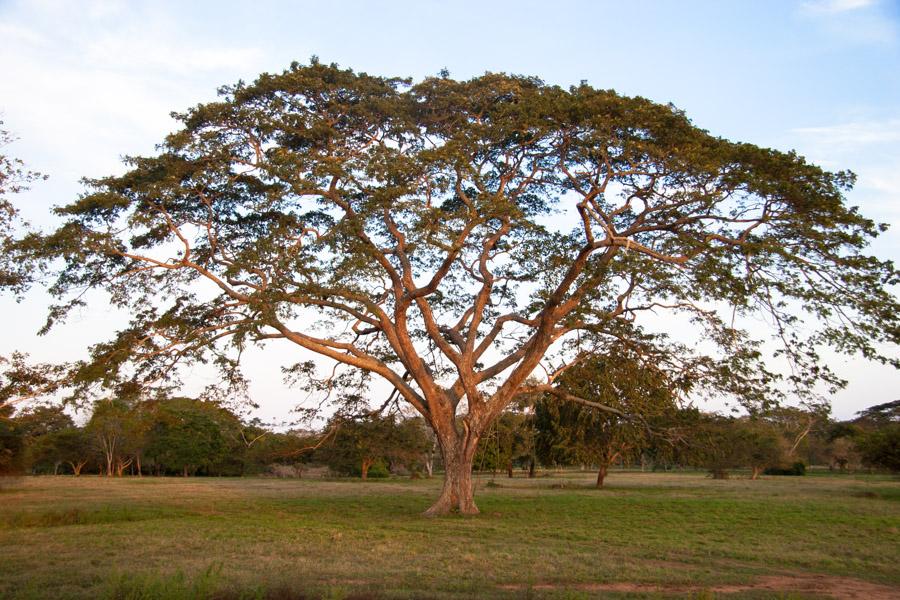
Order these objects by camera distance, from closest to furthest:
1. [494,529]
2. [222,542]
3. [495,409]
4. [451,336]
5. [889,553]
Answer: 1. [889,553]
2. [222,542]
3. [494,529]
4. [495,409]
5. [451,336]

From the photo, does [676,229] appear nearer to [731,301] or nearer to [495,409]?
[731,301]

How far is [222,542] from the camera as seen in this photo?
1304 cm

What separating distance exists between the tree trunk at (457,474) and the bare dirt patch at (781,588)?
9.67 meters

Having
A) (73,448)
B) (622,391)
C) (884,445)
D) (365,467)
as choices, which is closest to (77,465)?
(73,448)

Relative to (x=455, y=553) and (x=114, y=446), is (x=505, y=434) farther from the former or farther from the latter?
(x=114, y=446)

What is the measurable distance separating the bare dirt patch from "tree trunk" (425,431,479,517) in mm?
9667

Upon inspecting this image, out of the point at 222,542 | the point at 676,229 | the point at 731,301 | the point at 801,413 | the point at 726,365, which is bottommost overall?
the point at 222,542

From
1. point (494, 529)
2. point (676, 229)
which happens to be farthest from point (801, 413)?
point (494, 529)

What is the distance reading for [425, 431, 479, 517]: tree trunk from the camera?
60.2ft

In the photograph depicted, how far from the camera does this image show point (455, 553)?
11.4 m

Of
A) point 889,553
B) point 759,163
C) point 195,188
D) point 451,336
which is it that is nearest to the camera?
point 889,553

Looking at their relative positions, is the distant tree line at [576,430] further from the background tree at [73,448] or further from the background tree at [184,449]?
the background tree at [73,448]

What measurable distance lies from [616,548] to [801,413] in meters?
4.98

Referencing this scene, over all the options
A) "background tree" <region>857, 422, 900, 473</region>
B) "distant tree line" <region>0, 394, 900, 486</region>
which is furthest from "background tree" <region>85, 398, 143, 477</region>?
"background tree" <region>857, 422, 900, 473</region>
